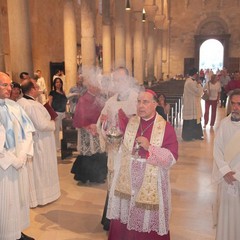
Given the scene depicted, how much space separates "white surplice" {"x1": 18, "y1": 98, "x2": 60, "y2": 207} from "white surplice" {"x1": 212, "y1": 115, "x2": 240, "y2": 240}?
2625mm

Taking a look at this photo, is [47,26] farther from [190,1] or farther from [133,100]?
[190,1]

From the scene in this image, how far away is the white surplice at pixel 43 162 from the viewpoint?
5.30 metres

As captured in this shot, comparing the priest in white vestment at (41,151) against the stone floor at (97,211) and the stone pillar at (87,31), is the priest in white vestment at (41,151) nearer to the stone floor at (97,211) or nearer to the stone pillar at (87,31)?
the stone floor at (97,211)

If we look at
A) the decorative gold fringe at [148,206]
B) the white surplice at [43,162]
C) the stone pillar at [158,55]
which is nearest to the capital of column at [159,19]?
the stone pillar at [158,55]

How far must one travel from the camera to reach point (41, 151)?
5.42 metres

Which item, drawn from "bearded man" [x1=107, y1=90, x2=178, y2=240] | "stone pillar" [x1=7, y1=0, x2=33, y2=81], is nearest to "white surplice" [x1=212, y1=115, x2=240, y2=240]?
"bearded man" [x1=107, y1=90, x2=178, y2=240]

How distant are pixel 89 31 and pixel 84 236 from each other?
891 cm

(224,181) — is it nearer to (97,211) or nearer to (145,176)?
(145,176)

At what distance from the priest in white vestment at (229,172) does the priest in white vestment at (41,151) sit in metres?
2.63

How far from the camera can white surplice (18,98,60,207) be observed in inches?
209

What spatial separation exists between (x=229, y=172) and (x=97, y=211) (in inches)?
94.2

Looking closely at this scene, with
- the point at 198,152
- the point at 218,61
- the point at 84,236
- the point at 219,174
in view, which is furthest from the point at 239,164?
the point at 218,61

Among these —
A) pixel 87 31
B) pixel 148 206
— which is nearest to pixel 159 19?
pixel 87 31

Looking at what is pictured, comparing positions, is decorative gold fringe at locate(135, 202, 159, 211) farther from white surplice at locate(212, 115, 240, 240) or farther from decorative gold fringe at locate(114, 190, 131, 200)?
white surplice at locate(212, 115, 240, 240)
